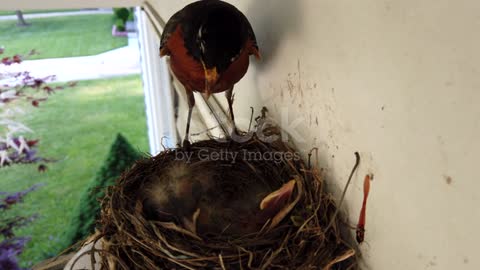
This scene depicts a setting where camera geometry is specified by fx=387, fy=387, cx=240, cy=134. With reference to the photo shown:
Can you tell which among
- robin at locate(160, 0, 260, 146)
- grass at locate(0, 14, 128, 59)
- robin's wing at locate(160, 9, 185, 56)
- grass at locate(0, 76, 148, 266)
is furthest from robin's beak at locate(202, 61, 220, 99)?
grass at locate(0, 76, 148, 266)

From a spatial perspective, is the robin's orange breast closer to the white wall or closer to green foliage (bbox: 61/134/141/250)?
the white wall

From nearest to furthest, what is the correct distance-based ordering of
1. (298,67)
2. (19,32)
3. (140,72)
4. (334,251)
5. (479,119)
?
Result: 1. (479,119)
2. (334,251)
3. (298,67)
4. (19,32)
5. (140,72)

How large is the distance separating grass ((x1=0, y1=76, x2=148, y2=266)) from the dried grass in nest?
7.03 ft

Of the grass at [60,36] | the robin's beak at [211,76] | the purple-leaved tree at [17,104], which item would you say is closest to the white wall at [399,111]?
the robin's beak at [211,76]

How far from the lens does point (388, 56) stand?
1.38 feet

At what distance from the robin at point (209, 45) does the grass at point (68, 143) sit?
2077 mm

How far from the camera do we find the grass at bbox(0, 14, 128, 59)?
240 centimetres

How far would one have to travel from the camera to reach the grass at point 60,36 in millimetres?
2398

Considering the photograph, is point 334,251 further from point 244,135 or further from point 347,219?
point 244,135

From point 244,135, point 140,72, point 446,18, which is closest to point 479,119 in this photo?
point 446,18

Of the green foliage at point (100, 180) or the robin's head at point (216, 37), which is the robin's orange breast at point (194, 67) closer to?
the robin's head at point (216, 37)

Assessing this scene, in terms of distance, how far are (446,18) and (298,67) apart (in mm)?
343

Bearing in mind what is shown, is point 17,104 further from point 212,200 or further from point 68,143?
point 212,200

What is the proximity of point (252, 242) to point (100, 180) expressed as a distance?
8.05 ft
